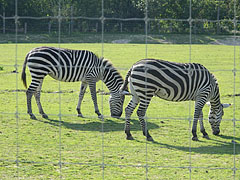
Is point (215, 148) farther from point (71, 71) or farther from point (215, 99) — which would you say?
point (71, 71)

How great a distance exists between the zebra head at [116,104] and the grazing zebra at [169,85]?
78.3 inches

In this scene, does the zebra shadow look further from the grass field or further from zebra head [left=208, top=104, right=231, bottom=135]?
zebra head [left=208, top=104, right=231, bottom=135]

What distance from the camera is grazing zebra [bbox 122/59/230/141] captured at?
8.73m

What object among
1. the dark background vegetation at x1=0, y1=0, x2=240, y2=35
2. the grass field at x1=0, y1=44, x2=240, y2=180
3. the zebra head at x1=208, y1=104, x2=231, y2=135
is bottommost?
the grass field at x1=0, y1=44, x2=240, y2=180

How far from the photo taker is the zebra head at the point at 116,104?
1112 cm

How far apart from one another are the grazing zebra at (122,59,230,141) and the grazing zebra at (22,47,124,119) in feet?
6.70

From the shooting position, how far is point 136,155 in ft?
25.7

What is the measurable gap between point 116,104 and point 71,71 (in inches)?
47.9

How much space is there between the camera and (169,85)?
8.91m

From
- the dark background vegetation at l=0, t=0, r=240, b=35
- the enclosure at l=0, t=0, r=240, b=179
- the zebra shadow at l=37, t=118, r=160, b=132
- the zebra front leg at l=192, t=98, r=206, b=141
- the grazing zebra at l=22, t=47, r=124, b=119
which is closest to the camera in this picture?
the enclosure at l=0, t=0, r=240, b=179

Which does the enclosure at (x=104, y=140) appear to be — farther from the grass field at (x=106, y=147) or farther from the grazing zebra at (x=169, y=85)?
the grazing zebra at (x=169, y=85)

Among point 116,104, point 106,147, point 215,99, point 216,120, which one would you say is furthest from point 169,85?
point 116,104

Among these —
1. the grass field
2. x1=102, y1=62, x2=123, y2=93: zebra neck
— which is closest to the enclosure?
the grass field

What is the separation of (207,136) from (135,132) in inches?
52.9
